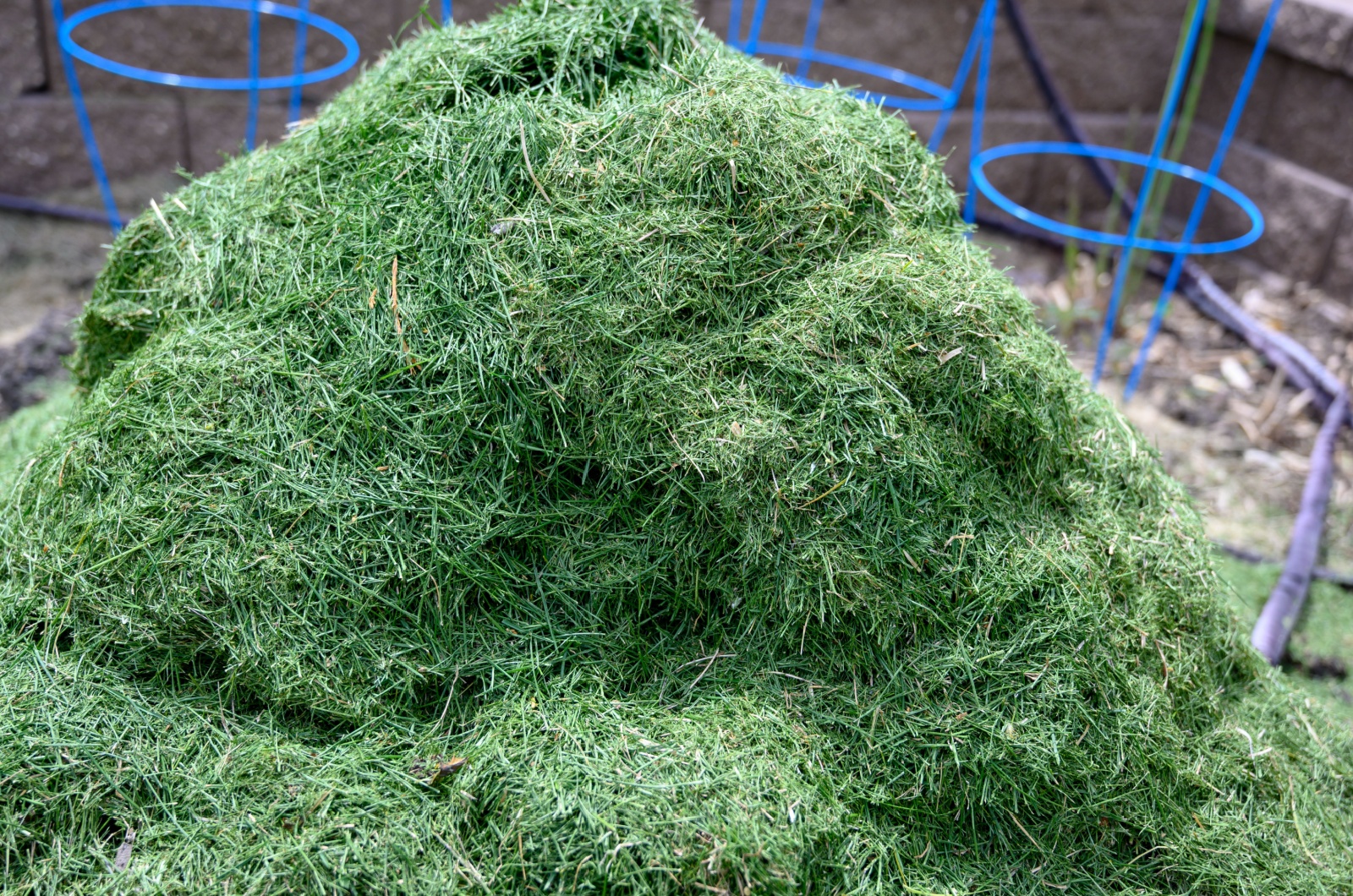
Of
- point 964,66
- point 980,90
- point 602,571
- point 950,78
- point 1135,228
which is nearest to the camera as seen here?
point 602,571

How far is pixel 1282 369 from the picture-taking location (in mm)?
5121

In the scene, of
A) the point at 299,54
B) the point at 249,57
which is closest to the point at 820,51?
the point at 299,54

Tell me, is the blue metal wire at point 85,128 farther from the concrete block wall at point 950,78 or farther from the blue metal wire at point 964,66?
the blue metal wire at point 964,66

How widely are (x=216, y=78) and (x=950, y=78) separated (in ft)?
13.4

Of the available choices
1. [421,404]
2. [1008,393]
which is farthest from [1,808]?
[1008,393]

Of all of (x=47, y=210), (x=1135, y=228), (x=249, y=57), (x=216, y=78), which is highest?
(x=1135, y=228)

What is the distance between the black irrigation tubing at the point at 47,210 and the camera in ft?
18.5

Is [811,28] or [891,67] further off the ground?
[811,28]

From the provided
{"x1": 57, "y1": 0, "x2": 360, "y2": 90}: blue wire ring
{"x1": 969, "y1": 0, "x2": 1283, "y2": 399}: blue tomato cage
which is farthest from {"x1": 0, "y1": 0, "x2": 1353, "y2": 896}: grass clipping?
{"x1": 57, "y1": 0, "x2": 360, "y2": 90}: blue wire ring

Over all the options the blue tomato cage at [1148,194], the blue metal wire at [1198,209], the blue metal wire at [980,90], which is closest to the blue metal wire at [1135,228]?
the blue tomato cage at [1148,194]

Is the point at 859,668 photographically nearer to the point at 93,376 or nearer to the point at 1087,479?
the point at 1087,479

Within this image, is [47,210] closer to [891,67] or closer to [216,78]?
[216,78]

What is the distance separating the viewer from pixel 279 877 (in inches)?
71.1

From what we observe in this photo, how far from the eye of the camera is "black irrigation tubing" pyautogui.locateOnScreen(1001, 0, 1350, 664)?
3.51m
